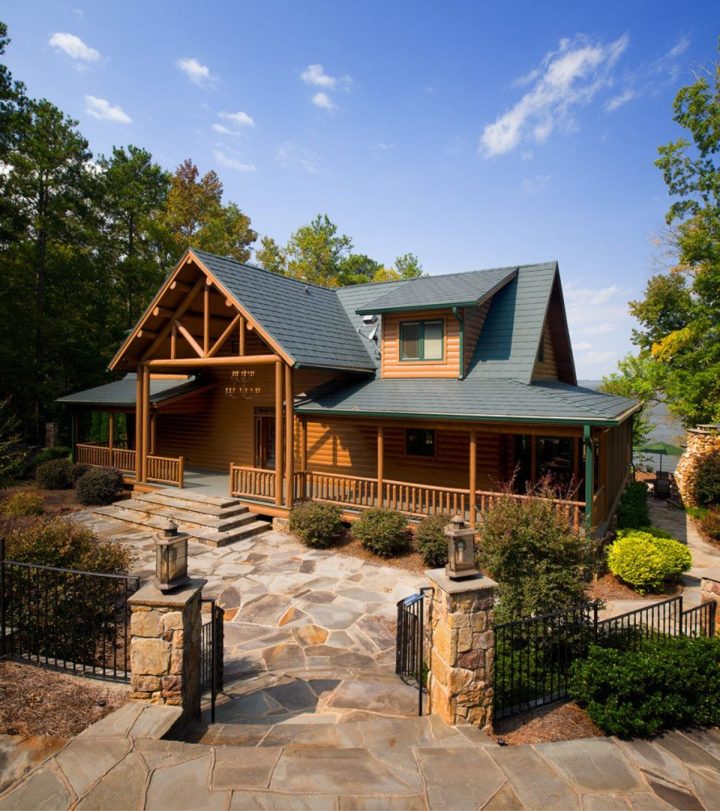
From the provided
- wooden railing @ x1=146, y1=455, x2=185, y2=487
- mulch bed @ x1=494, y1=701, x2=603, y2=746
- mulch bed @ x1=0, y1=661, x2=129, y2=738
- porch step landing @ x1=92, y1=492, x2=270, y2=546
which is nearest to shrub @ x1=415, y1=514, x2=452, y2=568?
porch step landing @ x1=92, y1=492, x2=270, y2=546

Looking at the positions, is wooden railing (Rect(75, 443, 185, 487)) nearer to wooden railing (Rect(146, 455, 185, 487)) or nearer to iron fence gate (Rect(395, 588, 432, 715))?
wooden railing (Rect(146, 455, 185, 487))

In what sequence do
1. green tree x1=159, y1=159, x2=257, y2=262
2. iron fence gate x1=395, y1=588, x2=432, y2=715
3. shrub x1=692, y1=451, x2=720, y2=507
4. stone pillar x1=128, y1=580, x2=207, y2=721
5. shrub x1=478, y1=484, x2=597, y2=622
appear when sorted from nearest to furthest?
stone pillar x1=128, y1=580, x2=207, y2=721 < iron fence gate x1=395, y1=588, x2=432, y2=715 < shrub x1=478, y1=484, x2=597, y2=622 < shrub x1=692, y1=451, x2=720, y2=507 < green tree x1=159, y1=159, x2=257, y2=262

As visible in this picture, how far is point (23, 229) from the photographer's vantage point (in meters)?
25.5

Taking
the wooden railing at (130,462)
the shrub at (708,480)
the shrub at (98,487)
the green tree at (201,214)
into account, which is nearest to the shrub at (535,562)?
the wooden railing at (130,462)

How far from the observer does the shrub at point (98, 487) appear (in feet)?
54.8

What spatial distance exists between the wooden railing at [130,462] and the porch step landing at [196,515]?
90cm

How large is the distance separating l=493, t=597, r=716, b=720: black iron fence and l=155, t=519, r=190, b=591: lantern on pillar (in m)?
3.82

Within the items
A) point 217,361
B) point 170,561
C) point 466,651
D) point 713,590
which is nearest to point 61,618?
point 170,561

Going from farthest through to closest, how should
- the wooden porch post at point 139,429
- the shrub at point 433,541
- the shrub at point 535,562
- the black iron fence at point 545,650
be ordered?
the wooden porch post at point 139,429 → the shrub at point 433,541 → the shrub at point 535,562 → the black iron fence at point 545,650

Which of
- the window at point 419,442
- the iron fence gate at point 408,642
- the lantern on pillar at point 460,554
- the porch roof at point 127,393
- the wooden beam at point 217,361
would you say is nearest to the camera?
the lantern on pillar at point 460,554

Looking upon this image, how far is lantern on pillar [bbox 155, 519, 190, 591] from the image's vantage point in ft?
16.1

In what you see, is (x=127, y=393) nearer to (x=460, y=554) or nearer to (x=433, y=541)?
(x=433, y=541)

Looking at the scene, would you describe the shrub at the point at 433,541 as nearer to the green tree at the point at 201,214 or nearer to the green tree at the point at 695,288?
the green tree at the point at 695,288

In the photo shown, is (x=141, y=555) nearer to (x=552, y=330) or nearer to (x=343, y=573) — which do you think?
(x=343, y=573)
